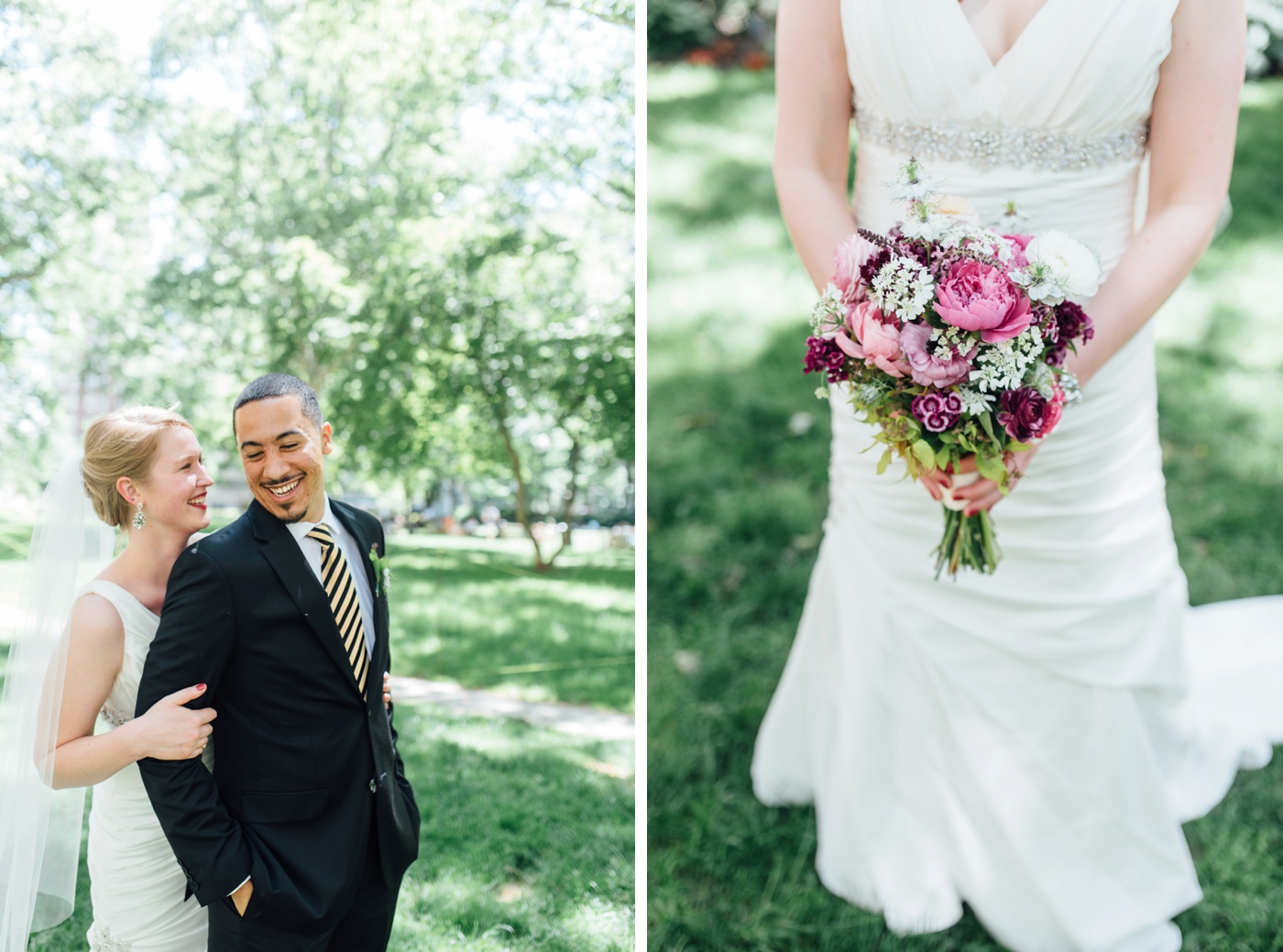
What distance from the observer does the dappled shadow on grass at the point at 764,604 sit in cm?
301

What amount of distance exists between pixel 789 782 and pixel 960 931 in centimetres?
72

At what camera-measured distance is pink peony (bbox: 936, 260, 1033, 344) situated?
203 centimetres

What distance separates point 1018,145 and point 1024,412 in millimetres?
842

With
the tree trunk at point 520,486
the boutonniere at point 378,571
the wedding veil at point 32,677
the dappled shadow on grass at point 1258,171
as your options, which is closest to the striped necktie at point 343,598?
the boutonniere at point 378,571

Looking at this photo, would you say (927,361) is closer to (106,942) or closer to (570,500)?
(106,942)

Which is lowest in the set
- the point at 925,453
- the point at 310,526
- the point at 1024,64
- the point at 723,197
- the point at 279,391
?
the point at 310,526

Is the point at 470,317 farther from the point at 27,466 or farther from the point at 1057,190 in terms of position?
the point at 1057,190

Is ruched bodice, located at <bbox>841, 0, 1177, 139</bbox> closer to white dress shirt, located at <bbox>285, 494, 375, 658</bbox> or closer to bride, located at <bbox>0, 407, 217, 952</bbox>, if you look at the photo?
white dress shirt, located at <bbox>285, 494, 375, 658</bbox>

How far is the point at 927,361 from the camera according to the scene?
210 centimetres

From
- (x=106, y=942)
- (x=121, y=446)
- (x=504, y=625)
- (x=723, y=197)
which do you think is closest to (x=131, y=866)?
Result: (x=106, y=942)

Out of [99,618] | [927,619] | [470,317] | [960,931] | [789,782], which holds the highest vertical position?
[470,317]

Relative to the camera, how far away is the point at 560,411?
583 centimetres

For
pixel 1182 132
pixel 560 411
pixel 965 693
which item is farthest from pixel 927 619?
pixel 560 411

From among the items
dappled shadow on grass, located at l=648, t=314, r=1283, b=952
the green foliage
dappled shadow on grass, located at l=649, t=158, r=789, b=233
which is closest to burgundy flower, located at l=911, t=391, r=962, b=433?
dappled shadow on grass, located at l=648, t=314, r=1283, b=952
